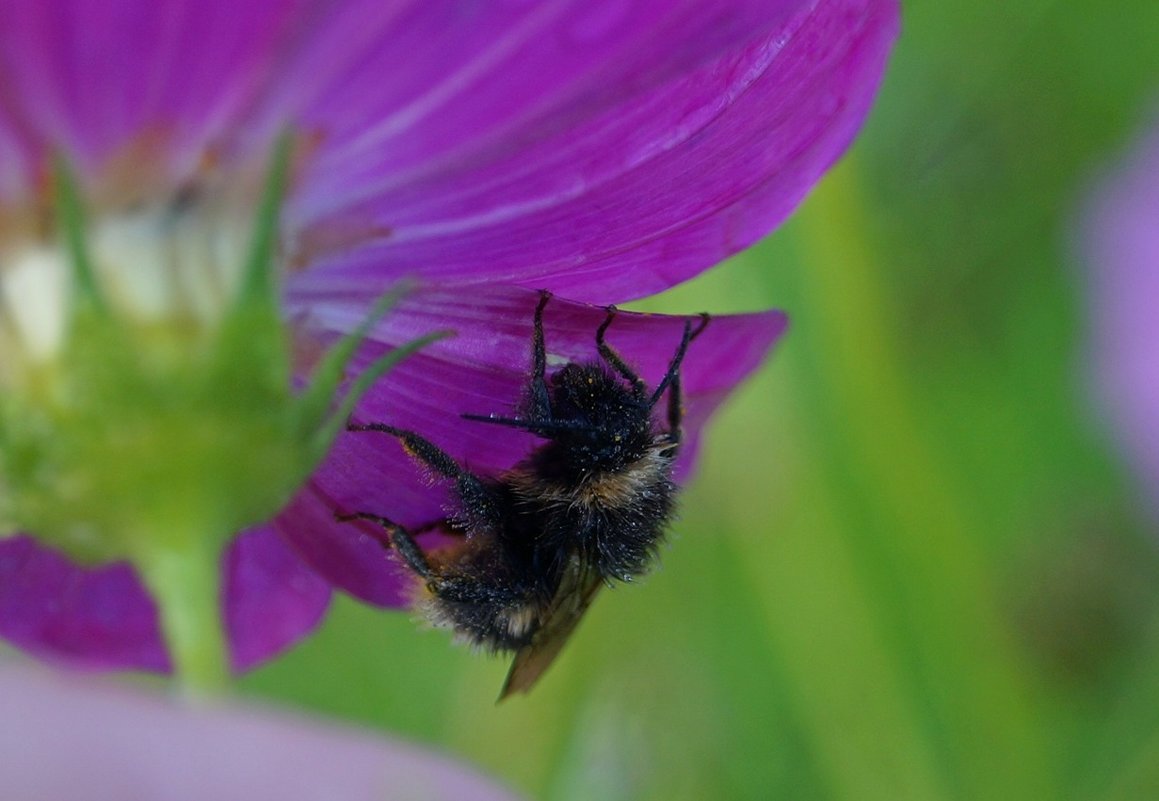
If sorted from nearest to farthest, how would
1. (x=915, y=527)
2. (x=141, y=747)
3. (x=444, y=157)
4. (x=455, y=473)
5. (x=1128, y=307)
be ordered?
1. (x=141, y=747)
2. (x=444, y=157)
3. (x=455, y=473)
4. (x=915, y=527)
5. (x=1128, y=307)

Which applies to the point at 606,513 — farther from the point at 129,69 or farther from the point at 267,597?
the point at 129,69

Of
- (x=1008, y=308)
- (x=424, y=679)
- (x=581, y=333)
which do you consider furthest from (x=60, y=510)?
(x=1008, y=308)

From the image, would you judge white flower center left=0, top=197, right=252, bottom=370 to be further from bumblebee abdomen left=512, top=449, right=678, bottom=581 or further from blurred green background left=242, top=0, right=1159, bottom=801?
blurred green background left=242, top=0, right=1159, bottom=801

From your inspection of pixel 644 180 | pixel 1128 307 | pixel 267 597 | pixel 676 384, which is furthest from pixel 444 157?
pixel 1128 307

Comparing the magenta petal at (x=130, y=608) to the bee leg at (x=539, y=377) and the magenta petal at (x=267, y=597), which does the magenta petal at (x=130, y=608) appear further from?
the bee leg at (x=539, y=377)

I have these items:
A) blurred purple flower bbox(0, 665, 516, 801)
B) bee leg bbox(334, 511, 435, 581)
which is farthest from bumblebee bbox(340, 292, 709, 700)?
blurred purple flower bbox(0, 665, 516, 801)

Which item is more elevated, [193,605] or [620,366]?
[620,366]

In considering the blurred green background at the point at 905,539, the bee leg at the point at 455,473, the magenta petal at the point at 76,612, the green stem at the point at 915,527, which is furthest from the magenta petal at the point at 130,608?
the green stem at the point at 915,527
